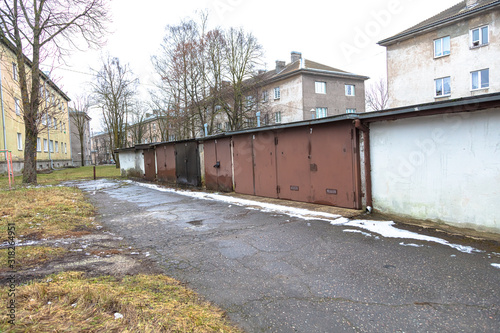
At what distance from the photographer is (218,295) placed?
310cm

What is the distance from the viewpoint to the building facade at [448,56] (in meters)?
19.5

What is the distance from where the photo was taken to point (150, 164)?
744 inches

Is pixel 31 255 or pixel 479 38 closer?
pixel 31 255

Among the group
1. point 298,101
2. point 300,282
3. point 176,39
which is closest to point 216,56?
point 176,39

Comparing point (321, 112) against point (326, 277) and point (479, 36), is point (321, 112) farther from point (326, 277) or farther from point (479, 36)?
point (326, 277)

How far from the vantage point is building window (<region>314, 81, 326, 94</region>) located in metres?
31.9

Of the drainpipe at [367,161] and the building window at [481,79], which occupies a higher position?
the building window at [481,79]

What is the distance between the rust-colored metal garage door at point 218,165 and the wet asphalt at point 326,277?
18.9 feet

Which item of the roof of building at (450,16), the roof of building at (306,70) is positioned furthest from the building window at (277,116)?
the roof of building at (450,16)

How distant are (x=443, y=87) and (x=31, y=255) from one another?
26.7 m

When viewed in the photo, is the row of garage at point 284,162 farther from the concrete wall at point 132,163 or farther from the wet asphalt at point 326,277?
the concrete wall at point 132,163

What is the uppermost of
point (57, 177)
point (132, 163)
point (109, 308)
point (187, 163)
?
point (132, 163)

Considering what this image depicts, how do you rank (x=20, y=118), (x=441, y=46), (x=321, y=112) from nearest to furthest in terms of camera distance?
(x=441, y=46) < (x=20, y=118) < (x=321, y=112)

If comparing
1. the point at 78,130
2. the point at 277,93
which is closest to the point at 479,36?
the point at 277,93
